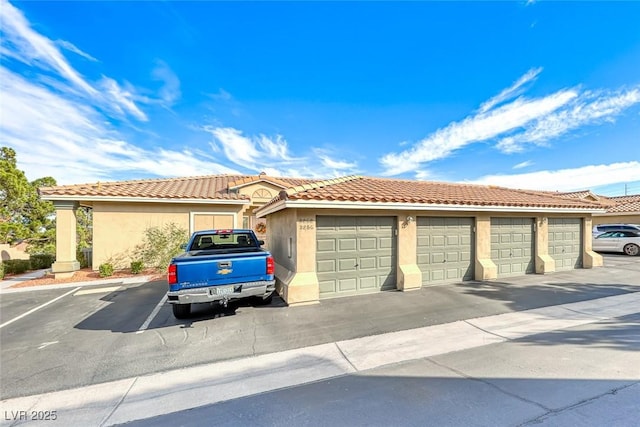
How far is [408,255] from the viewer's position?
27.8ft

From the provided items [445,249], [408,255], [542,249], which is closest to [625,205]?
[542,249]

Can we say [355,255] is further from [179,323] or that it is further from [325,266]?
[179,323]

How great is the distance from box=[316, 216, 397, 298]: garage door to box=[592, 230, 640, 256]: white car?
18.5m

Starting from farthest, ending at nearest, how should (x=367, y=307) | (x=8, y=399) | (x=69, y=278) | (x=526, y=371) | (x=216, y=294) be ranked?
(x=69, y=278)
(x=367, y=307)
(x=216, y=294)
(x=526, y=371)
(x=8, y=399)

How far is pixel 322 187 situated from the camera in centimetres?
833

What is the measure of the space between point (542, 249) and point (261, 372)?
1204 centimetres

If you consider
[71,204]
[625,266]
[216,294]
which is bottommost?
[625,266]

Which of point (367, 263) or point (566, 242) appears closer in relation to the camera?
point (367, 263)

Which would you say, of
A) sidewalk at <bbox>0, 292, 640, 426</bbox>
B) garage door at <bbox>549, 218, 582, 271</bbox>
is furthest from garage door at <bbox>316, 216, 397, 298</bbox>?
garage door at <bbox>549, 218, 582, 271</bbox>

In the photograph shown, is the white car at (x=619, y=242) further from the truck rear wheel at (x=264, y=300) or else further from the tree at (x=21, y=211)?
the tree at (x=21, y=211)

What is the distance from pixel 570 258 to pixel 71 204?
21.2 metres

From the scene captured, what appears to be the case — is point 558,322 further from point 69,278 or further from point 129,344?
point 69,278

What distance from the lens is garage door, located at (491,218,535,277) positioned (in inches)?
394

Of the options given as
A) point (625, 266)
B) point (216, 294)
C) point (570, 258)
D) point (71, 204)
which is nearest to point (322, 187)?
point (216, 294)
